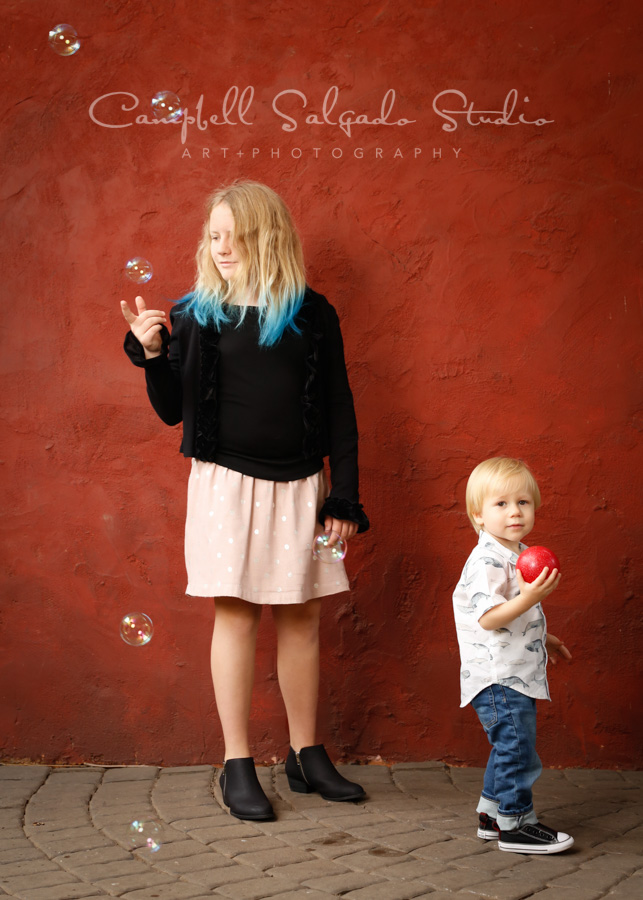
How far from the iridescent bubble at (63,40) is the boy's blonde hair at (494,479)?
233cm

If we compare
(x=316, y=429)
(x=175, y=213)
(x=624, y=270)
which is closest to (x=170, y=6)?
(x=175, y=213)

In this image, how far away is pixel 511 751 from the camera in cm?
283

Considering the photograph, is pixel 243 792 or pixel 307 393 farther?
pixel 307 393

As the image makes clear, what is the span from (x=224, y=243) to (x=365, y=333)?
0.75m

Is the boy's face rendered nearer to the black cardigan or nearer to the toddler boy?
the toddler boy

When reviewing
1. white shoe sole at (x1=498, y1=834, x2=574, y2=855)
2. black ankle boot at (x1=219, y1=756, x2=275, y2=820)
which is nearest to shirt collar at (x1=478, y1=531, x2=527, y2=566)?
white shoe sole at (x1=498, y1=834, x2=574, y2=855)

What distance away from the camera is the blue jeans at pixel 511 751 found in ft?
9.24

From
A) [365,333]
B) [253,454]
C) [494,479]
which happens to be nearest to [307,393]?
[253,454]

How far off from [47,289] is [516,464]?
6.76ft

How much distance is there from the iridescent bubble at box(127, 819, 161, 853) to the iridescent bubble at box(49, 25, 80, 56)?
2.91 m

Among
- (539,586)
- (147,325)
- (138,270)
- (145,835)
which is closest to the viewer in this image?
(539,586)

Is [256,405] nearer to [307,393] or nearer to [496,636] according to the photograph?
[307,393]

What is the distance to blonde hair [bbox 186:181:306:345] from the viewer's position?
10.8 ft

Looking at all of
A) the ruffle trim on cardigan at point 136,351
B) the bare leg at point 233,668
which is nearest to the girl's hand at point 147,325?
the ruffle trim on cardigan at point 136,351
